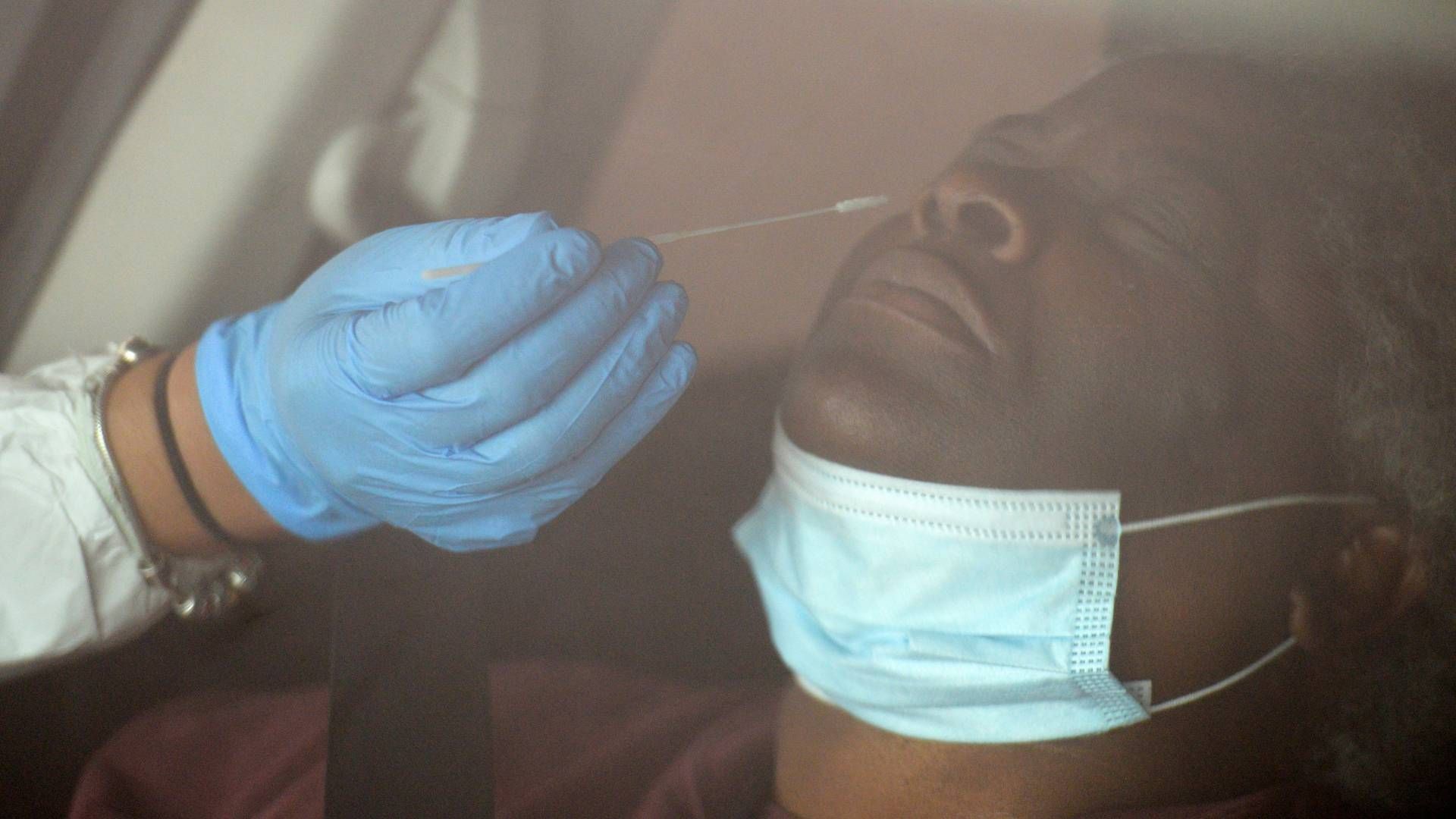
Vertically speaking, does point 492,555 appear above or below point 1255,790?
above

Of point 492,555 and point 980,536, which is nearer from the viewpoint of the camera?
point 980,536

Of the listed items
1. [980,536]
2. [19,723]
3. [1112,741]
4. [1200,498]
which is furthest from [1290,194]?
[19,723]

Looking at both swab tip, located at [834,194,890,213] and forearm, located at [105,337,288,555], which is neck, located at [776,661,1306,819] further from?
forearm, located at [105,337,288,555]

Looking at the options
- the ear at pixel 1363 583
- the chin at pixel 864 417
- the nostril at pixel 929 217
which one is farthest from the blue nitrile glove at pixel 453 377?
the ear at pixel 1363 583

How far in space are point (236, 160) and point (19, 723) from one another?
460 mm

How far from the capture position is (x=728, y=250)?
0.80m

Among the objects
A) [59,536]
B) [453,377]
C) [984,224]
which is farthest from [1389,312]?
[59,536]

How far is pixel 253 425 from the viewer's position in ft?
2.71

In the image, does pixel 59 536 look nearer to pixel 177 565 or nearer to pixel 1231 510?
pixel 177 565

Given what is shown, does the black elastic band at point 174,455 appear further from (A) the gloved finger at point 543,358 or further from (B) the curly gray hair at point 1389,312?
(B) the curly gray hair at point 1389,312

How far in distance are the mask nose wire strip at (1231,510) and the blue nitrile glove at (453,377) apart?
0.36 meters

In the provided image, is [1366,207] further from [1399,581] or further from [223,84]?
[223,84]

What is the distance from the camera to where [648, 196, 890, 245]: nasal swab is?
0.80 metres

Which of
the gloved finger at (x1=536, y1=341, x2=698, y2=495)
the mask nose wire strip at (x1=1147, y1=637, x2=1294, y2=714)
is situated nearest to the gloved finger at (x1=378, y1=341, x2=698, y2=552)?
the gloved finger at (x1=536, y1=341, x2=698, y2=495)
